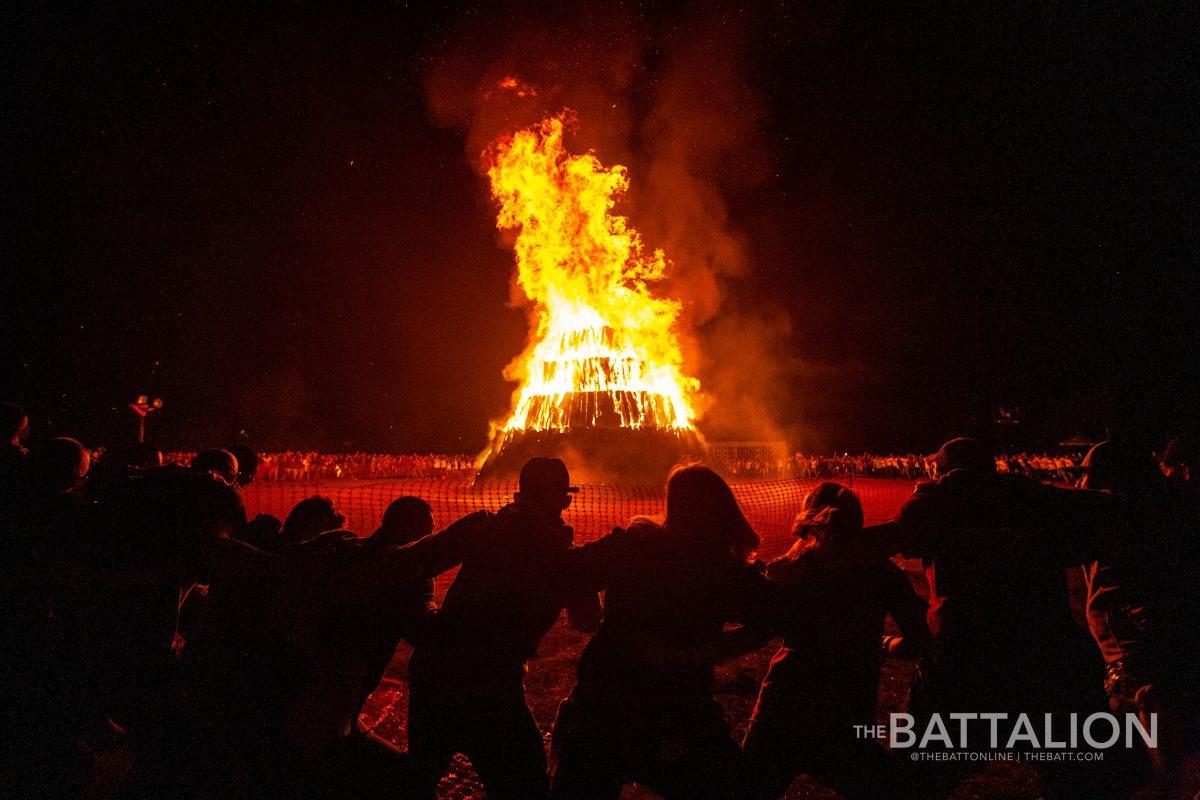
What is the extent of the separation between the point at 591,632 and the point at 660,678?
493mm

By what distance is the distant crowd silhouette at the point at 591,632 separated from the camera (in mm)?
2748

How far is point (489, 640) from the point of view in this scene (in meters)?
2.77

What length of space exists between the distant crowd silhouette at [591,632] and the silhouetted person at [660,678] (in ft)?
0.04

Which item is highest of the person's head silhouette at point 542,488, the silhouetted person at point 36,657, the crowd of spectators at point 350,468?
the crowd of spectators at point 350,468

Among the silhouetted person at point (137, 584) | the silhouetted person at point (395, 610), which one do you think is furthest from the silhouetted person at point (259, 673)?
the silhouetted person at point (137, 584)

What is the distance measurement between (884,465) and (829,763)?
4192cm

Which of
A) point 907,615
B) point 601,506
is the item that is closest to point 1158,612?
point 907,615

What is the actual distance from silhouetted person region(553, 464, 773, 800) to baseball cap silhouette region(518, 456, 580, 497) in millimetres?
453

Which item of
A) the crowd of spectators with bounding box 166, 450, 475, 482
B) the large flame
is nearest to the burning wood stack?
the large flame

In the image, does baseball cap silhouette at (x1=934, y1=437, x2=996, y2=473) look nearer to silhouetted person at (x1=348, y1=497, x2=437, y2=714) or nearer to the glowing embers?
silhouetted person at (x1=348, y1=497, x2=437, y2=714)

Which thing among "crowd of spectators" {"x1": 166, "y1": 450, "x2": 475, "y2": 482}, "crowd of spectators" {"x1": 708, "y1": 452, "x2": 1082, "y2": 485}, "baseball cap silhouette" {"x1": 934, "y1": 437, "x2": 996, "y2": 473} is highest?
"crowd of spectators" {"x1": 708, "y1": 452, "x2": 1082, "y2": 485}

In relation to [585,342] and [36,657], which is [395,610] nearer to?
[36,657]

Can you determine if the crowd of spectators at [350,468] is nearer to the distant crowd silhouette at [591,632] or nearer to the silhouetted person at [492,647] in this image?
the distant crowd silhouette at [591,632]

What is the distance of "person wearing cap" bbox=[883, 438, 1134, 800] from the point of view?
2996 mm
